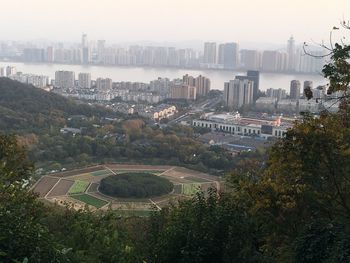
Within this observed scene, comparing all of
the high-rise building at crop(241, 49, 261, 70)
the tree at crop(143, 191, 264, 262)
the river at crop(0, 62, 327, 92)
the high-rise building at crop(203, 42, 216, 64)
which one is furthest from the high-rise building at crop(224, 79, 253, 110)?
the tree at crop(143, 191, 264, 262)

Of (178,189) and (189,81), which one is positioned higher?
(189,81)

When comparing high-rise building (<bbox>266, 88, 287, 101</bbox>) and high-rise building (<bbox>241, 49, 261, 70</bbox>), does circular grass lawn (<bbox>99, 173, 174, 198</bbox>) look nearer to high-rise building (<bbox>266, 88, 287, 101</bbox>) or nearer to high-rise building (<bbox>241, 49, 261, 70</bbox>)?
high-rise building (<bbox>266, 88, 287, 101</bbox>)

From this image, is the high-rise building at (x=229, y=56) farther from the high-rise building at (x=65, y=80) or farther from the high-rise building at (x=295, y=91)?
the high-rise building at (x=295, y=91)

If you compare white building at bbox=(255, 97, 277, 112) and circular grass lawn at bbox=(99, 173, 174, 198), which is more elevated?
white building at bbox=(255, 97, 277, 112)

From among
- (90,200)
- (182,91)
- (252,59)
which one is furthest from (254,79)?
(90,200)

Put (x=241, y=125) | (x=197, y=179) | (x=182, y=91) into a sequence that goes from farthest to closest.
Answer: (x=182, y=91) < (x=241, y=125) < (x=197, y=179)

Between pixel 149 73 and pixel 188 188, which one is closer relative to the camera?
pixel 188 188

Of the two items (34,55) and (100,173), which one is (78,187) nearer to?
(100,173)
